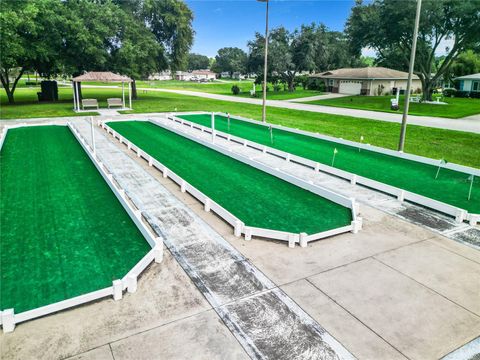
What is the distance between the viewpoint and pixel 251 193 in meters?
10.1

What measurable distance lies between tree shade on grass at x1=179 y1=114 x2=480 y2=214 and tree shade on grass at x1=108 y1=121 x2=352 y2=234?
10.4 ft

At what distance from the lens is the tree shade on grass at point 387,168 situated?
34.6 feet

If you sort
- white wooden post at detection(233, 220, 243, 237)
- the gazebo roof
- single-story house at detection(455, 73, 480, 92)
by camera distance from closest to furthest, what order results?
white wooden post at detection(233, 220, 243, 237) < the gazebo roof < single-story house at detection(455, 73, 480, 92)

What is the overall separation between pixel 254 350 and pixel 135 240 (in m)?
3.56

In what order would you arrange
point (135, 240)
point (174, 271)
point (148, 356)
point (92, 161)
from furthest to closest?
point (92, 161)
point (135, 240)
point (174, 271)
point (148, 356)

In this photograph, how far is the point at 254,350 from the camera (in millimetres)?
4586

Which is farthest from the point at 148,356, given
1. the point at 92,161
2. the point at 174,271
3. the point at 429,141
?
the point at 429,141

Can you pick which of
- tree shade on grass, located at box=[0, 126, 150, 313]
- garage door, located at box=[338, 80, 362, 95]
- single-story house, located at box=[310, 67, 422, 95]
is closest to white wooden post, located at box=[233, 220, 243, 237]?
tree shade on grass, located at box=[0, 126, 150, 313]

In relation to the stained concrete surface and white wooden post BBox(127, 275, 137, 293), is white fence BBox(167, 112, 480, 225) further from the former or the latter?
white wooden post BBox(127, 275, 137, 293)

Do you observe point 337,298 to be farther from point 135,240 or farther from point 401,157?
point 401,157

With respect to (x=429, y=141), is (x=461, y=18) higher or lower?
higher

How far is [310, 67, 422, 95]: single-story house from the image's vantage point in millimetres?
47219

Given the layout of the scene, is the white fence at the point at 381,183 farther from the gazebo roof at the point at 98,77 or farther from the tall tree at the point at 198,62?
the tall tree at the point at 198,62

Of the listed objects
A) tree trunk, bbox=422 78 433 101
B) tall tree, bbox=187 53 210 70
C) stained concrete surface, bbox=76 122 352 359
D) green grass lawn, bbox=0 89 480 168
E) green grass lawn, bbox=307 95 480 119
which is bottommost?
stained concrete surface, bbox=76 122 352 359
